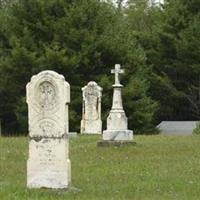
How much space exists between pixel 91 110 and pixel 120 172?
14552mm

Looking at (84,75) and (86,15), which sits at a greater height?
(86,15)

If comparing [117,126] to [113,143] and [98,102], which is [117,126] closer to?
[113,143]

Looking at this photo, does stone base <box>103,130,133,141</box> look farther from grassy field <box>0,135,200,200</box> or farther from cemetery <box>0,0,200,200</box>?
grassy field <box>0,135,200,200</box>

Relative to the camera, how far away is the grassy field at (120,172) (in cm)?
1086

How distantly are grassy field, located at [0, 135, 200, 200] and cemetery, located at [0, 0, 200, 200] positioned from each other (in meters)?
0.02

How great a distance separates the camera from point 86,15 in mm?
39688

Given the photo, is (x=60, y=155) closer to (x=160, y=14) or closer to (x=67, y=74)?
(x=67, y=74)

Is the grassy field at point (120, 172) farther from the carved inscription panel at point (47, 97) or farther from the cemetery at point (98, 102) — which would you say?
the carved inscription panel at point (47, 97)

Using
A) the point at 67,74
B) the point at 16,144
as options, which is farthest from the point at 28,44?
the point at 16,144

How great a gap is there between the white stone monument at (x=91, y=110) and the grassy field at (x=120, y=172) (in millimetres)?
7147

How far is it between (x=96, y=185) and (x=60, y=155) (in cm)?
102

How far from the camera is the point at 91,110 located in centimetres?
2828

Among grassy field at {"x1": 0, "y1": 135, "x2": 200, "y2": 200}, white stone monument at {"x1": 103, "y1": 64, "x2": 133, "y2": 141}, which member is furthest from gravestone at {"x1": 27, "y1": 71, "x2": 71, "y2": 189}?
white stone monument at {"x1": 103, "y1": 64, "x2": 133, "y2": 141}

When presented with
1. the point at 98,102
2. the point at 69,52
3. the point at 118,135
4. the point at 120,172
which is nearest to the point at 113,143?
the point at 118,135
